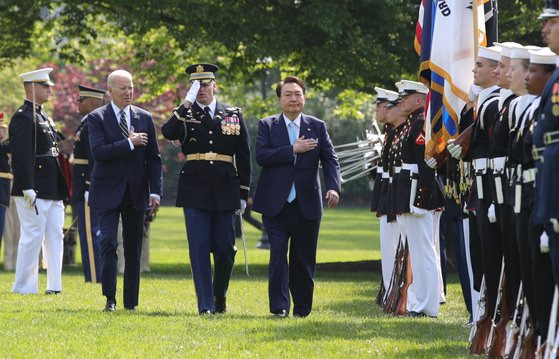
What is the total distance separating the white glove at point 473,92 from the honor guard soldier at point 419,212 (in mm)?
2079

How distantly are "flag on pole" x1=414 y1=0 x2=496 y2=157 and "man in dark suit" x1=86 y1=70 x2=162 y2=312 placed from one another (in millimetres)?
2748

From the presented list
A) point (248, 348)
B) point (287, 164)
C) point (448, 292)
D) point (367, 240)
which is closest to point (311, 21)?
point (448, 292)

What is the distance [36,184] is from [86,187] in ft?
6.79

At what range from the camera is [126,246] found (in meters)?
13.4

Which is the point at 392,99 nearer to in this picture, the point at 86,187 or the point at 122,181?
the point at 122,181

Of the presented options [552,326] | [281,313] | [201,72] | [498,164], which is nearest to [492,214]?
[498,164]

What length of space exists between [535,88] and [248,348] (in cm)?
302

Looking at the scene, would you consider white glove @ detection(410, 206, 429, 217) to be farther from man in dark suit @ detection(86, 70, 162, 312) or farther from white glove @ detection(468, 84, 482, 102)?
man in dark suit @ detection(86, 70, 162, 312)

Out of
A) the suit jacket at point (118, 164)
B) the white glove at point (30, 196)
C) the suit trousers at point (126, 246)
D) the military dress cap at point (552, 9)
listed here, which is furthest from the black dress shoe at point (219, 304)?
the military dress cap at point (552, 9)

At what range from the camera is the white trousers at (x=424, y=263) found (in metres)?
13.7

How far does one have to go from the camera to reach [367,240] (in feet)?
133

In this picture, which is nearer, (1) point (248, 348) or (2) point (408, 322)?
(1) point (248, 348)

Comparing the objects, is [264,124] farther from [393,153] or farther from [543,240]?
[543,240]

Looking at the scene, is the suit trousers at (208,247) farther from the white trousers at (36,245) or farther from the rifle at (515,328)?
the rifle at (515,328)
